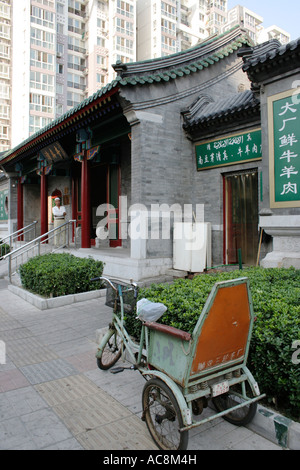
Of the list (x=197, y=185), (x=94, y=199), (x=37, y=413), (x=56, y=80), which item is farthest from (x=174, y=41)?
(x=37, y=413)

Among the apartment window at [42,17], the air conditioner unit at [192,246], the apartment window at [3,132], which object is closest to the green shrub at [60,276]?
the air conditioner unit at [192,246]

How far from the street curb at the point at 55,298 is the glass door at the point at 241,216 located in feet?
11.4

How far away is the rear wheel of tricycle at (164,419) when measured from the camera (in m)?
2.41

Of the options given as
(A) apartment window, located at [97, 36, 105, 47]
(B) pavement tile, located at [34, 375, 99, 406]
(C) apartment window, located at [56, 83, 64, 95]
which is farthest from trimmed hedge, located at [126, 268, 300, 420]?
(A) apartment window, located at [97, 36, 105, 47]

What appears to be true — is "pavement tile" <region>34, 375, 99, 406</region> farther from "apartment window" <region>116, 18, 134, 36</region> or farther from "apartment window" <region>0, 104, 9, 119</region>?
"apartment window" <region>116, 18, 134, 36</region>

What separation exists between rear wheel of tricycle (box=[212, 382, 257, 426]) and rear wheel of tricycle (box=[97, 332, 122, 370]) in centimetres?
134

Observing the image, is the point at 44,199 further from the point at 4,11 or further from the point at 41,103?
the point at 4,11

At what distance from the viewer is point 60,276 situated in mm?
7312

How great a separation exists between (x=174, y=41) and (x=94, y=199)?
40.6 metres

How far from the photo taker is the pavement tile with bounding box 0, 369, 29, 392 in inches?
146

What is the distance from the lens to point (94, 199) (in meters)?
14.0

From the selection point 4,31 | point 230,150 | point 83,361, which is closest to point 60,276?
point 83,361

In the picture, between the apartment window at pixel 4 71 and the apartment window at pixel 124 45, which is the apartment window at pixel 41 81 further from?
the apartment window at pixel 124 45
